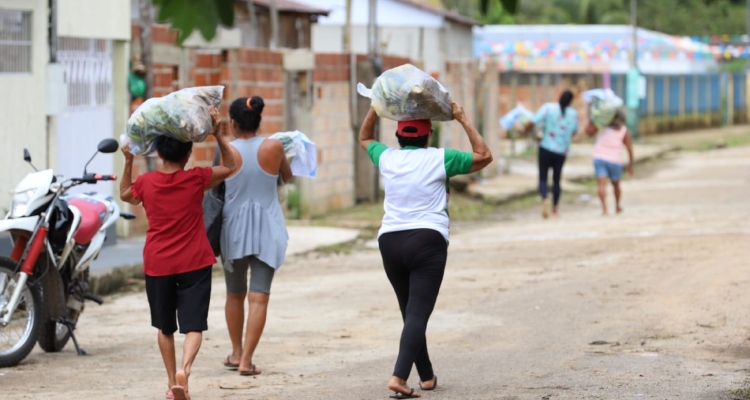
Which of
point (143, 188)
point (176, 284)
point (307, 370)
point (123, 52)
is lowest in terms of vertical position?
point (307, 370)

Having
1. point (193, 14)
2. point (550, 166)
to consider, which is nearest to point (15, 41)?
point (550, 166)

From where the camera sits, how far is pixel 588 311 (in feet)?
31.3

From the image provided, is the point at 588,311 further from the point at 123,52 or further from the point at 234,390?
the point at 123,52

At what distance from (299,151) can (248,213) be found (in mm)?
604

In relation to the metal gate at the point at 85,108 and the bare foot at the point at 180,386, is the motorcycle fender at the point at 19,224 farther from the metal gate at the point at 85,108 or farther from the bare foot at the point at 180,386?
the metal gate at the point at 85,108

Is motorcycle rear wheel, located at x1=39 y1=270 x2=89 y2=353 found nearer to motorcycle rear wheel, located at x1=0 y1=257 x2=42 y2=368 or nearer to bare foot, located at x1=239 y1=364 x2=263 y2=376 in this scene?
motorcycle rear wheel, located at x1=0 y1=257 x2=42 y2=368

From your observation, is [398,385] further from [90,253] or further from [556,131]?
[556,131]

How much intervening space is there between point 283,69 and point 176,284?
34.8 feet

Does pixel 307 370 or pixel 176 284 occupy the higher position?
pixel 176 284

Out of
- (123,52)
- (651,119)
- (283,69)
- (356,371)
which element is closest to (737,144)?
(651,119)

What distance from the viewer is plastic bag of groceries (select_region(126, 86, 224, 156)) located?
6.29 meters

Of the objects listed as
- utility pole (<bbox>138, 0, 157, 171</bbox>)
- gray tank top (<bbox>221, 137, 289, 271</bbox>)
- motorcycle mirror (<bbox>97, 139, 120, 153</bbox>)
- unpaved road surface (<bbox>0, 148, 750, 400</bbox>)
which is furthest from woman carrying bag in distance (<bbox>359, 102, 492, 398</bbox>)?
utility pole (<bbox>138, 0, 157, 171</bbox>)

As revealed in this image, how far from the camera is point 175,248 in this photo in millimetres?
6402

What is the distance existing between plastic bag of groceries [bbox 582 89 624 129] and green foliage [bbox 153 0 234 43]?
13.8m
